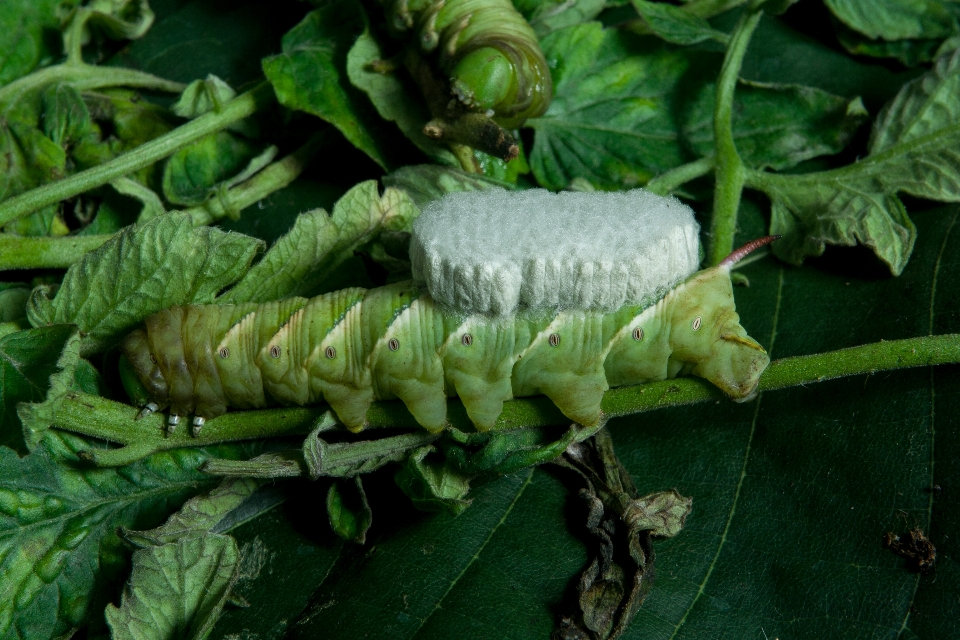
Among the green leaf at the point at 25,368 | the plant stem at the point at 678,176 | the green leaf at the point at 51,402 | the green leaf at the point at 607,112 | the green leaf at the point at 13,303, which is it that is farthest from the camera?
the green leaf at the point at 607,112

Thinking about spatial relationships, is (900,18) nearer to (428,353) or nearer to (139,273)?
(428,353)


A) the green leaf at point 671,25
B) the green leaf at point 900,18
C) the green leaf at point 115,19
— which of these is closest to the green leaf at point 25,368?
the green leaf at point 115,19

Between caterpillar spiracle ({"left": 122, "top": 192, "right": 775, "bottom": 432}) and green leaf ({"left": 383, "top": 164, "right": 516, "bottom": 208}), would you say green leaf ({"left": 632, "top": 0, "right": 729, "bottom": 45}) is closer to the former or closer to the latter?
green leaf ({"left": 383, "top": 164, "right": 516, "bottom": 208})

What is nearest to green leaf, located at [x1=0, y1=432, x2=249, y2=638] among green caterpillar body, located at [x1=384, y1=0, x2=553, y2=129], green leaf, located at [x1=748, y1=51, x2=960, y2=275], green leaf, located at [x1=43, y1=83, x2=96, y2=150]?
green leaf, located at [x1=43, y1=83, x2=96, y2=150]

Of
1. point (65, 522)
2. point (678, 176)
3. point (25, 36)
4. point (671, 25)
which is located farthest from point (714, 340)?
point (25, 36)

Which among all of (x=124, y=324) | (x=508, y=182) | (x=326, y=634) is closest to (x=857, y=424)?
(x=508, y=182)

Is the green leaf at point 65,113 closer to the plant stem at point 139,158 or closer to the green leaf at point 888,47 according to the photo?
the plant stem at point 139,158
